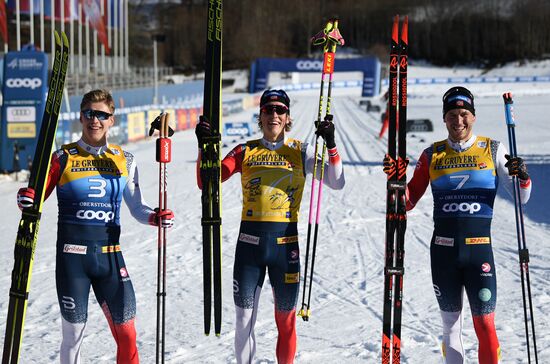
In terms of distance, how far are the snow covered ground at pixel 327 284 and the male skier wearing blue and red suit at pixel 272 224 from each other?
1.01m

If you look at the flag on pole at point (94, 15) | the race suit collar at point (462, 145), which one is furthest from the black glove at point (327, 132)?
the flag on pole at point (94, 15)

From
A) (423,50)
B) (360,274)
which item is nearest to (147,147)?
(360,274)

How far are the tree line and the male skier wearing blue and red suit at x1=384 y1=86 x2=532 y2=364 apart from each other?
83533 millimetres

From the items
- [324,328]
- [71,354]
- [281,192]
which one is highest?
[281,192]

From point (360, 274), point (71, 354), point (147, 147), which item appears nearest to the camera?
point (71, 354)

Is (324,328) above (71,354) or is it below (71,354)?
below

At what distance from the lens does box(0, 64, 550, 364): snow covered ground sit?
5777mm

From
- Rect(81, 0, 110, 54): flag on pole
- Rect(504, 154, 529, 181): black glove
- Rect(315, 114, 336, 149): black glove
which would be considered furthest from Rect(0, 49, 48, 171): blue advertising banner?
Rect(81, 0, 110, 54): flag on pole

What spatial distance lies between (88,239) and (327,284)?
4057 mm

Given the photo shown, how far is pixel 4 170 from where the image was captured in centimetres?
1576

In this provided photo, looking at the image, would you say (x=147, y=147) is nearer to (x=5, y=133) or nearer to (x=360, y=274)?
(x=5, y=133)

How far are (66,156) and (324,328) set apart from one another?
302 centimetres

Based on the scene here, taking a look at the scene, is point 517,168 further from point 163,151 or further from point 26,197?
point 26,197

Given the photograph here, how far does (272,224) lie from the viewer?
4621 millimetres
